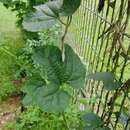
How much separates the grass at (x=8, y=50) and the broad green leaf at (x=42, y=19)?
2282 millimetres

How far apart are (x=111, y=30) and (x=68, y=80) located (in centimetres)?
26

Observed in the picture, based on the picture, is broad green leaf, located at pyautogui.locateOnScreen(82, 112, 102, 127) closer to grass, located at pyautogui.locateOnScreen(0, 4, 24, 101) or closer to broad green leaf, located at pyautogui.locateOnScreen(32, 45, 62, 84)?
broad green leaf, located at pyautogui.locateOnScreen(32, 45, 62, 84)

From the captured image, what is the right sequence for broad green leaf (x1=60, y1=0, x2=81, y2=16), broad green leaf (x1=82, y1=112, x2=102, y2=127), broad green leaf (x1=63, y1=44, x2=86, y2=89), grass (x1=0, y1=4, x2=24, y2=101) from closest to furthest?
1. broad green leaf (x1=60, y1=0, x2=81, y2=16)
2. broad green leaf (x1=63, y1=44, x2=86, y2=89)
3. broad green leaf (x1=82, y1=112, x2=102, y2=127)
4. grass (x1=0, y1=4, x2=24, y2=101)

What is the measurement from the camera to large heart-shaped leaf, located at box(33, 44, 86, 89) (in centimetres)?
105

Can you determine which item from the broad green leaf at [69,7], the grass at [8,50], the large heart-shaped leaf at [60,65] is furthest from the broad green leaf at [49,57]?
the grass at [8,50]

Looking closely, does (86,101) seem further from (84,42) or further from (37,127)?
(84,42)

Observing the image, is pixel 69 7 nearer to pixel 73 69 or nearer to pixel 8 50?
pixel 73 69

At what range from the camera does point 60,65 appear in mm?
1068

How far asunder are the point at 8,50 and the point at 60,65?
303 centimetres

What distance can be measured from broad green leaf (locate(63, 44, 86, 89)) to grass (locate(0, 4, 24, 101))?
2194 mm

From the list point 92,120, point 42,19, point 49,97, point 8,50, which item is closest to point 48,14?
point 42,19

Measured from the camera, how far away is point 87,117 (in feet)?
4.25

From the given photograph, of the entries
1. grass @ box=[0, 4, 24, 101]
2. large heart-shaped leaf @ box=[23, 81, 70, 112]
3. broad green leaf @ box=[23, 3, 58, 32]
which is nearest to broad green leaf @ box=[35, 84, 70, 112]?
large heart-shaped leaf @ box=[23, 81, 70, 112]

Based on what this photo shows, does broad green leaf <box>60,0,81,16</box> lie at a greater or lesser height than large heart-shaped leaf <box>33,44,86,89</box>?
greater
